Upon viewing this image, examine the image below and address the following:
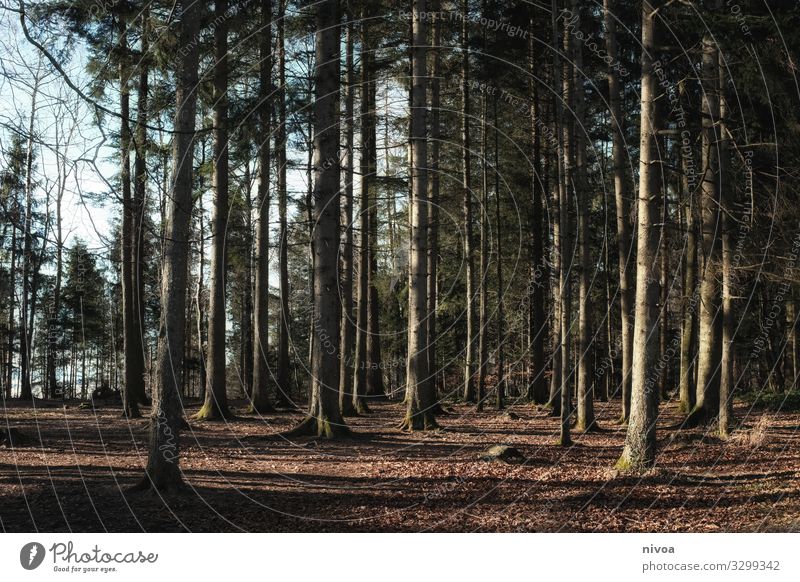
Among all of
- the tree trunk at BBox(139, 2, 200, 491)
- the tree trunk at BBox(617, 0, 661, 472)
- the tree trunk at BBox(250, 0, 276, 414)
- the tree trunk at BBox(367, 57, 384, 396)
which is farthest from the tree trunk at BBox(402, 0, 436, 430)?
the tree trunk at BBox(139, 2, 200, 491)

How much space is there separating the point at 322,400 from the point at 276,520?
6.40 metres

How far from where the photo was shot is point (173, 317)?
8.92 m

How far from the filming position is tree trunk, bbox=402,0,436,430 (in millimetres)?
16547

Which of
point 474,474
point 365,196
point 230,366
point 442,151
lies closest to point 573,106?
point 365,196

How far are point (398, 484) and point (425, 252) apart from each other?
7380mm

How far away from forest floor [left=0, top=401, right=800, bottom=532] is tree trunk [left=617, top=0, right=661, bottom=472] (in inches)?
20.9

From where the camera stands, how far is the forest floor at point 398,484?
8555mm

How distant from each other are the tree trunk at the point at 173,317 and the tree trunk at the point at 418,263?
807 centimetres

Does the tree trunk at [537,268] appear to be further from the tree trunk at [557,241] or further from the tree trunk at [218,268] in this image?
the tree trunk at [218,268]

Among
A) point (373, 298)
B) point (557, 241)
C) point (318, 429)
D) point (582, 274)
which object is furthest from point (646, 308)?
point (373, 298)

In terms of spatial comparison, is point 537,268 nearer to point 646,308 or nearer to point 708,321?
point 708,321

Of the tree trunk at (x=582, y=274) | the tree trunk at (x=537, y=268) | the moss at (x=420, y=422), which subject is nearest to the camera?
the tree trunk at (x=582, y=274)

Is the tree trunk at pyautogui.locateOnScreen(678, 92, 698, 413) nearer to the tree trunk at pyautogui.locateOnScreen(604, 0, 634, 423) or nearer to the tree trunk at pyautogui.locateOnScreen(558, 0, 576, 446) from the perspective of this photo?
the tree trunk at pyautogui.locateOnScreen(604, 0, 634, 423)

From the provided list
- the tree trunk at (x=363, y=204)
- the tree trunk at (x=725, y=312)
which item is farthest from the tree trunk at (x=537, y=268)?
the tree trunk at (x=725, y=312)
